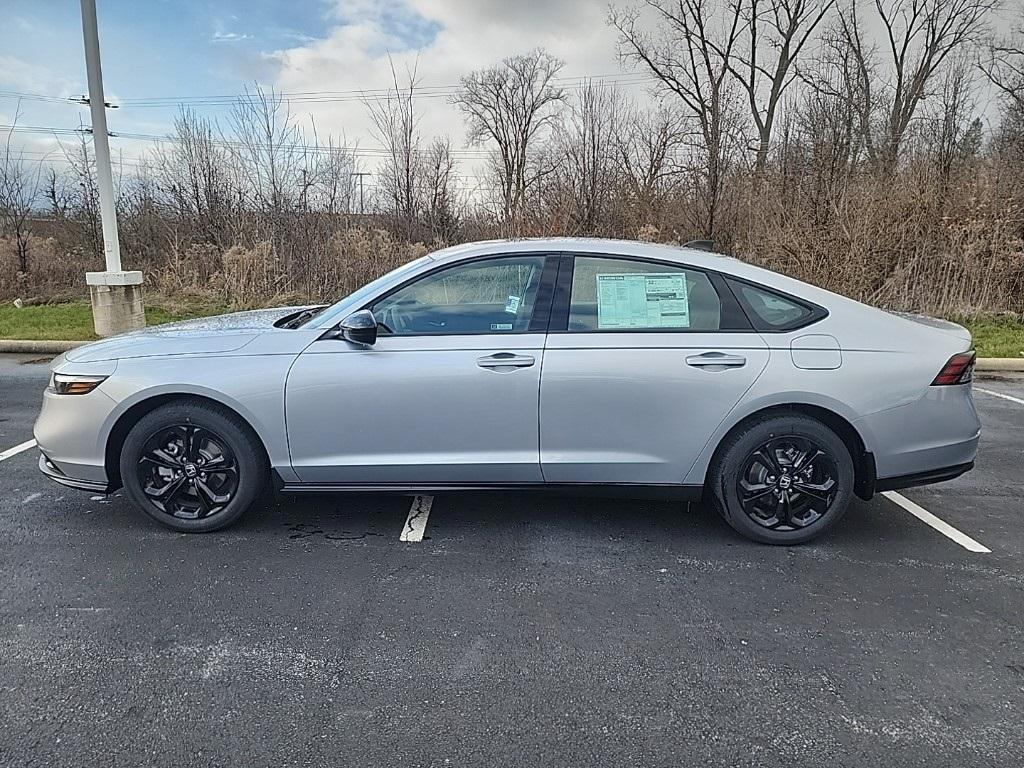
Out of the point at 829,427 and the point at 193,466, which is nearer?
the point at 829,427

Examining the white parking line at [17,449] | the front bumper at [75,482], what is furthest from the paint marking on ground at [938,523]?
the white parking line at [17,449]

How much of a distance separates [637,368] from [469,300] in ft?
3.23

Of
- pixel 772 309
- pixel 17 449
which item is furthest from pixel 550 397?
pixel 17 449

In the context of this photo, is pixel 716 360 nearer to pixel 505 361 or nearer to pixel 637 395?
pixel 637 395

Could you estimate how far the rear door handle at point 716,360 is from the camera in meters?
3.48

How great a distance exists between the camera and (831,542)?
3729 millimetres

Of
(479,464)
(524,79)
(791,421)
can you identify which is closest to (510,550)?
(479,464)

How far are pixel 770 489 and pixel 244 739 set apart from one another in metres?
2.66

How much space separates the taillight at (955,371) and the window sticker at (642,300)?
50.6 inches

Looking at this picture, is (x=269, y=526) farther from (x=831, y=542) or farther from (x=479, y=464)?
(x=831, y=542)

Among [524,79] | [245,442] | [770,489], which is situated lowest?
[770,489]

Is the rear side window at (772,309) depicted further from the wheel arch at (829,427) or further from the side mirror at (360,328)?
the side mirror at (360,328)

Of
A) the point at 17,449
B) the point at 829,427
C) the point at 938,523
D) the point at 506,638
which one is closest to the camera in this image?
the point at 506,638

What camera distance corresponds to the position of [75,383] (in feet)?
12.1
